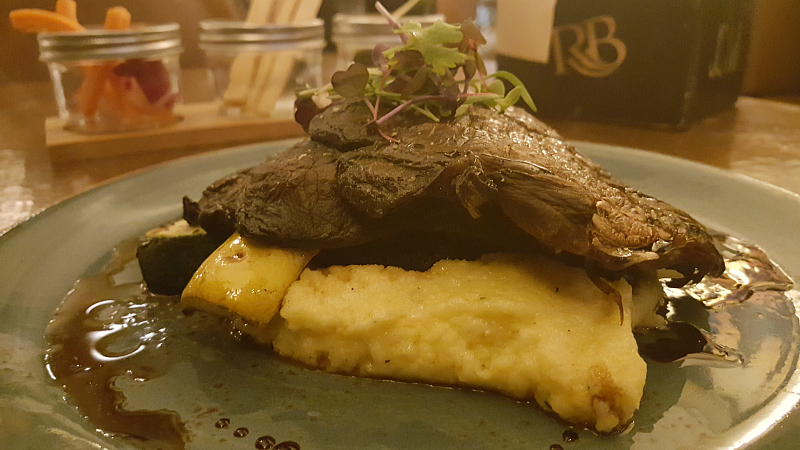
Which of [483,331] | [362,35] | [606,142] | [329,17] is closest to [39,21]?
[362,35]

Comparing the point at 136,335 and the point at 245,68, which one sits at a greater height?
the point at 245,68

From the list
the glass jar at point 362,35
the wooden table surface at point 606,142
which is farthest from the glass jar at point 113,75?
the glass jar at point 362,35

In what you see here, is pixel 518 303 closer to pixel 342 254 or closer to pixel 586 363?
pixel 586 363

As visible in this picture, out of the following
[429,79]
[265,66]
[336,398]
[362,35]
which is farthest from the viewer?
[362,35]

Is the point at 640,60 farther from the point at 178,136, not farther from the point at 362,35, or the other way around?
the point at 178,136

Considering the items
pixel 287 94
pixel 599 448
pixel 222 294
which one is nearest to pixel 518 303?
pixel 599 448

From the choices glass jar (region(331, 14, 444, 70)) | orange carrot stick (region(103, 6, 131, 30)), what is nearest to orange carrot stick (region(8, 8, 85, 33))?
orange carrot stick (region(103, 6, 131, 30))

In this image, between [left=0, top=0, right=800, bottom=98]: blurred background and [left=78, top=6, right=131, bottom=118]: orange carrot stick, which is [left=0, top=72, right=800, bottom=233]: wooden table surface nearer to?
[left=78, top=6, right=131, bottom=118]: orange carrot stick
